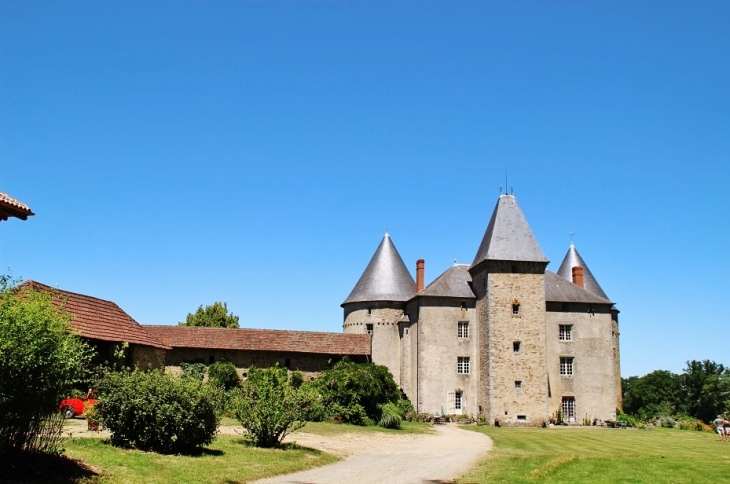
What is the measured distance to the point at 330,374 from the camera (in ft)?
97.5

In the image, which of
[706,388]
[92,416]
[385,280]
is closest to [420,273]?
[385,280]

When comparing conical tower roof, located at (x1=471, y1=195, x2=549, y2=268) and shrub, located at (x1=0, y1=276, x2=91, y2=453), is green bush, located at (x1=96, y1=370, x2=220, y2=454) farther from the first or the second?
conical tower roof, located at (x1=471, y1=195, x2=549, y2=268)

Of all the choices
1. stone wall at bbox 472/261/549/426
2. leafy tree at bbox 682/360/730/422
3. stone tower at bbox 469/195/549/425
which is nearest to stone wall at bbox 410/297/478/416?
stone tower at bbox 469/195/549/425

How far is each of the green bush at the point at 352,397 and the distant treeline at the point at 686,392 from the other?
46.0 metres

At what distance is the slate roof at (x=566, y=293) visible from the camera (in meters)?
37.9

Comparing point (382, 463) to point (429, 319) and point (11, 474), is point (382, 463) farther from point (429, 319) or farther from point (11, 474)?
point (429, 319)

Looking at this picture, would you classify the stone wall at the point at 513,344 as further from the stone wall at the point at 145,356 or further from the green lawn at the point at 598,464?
the stone wall at the point at 145,356

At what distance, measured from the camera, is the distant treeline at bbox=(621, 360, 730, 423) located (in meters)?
63.6

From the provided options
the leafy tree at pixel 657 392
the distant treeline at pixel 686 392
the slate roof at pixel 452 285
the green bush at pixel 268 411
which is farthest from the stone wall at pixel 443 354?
the leafy tree at pixel 657 392

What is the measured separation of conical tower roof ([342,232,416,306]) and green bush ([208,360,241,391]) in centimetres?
982

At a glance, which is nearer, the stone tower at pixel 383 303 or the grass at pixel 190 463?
the grass at pixel 190 463

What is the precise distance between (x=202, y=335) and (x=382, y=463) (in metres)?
22.6

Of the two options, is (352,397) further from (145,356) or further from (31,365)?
(31,365)

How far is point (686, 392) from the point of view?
75.1 m
